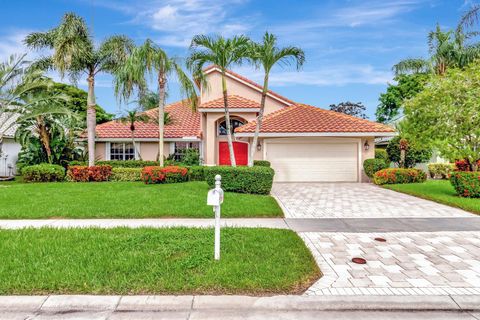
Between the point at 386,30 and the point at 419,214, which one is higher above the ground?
the point at 386,30

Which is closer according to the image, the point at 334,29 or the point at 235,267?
the point at 235,267

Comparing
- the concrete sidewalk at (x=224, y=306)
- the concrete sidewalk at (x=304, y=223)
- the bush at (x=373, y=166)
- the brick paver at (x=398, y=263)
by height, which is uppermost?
the bush at (x=373, y=166)

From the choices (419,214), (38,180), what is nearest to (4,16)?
(38,180)

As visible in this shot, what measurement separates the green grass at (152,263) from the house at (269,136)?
11.2 metres

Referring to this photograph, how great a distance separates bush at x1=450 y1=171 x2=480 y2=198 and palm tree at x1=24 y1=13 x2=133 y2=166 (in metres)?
17.2

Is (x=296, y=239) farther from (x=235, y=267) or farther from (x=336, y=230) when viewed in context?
(x=235, y=267)

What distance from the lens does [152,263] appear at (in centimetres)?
445

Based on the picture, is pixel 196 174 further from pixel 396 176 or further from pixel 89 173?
pixel 396 176

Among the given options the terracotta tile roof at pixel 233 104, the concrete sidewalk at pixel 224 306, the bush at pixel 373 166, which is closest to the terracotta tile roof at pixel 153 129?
the terracotta tile roof at pixel 233 104

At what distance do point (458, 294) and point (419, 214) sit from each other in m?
5.35

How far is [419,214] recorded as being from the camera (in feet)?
27.5

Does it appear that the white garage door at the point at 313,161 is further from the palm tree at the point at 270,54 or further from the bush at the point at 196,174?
the palm tree at the point at 270,54

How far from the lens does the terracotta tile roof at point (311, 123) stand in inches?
650

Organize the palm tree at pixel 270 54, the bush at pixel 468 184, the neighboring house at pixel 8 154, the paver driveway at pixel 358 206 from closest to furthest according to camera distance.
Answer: the paver driveway at pixel 358 206 → the bush at pixel 468 184 → the palm tree at pixel 270 54 → the neighboring house at pixel 8 154
